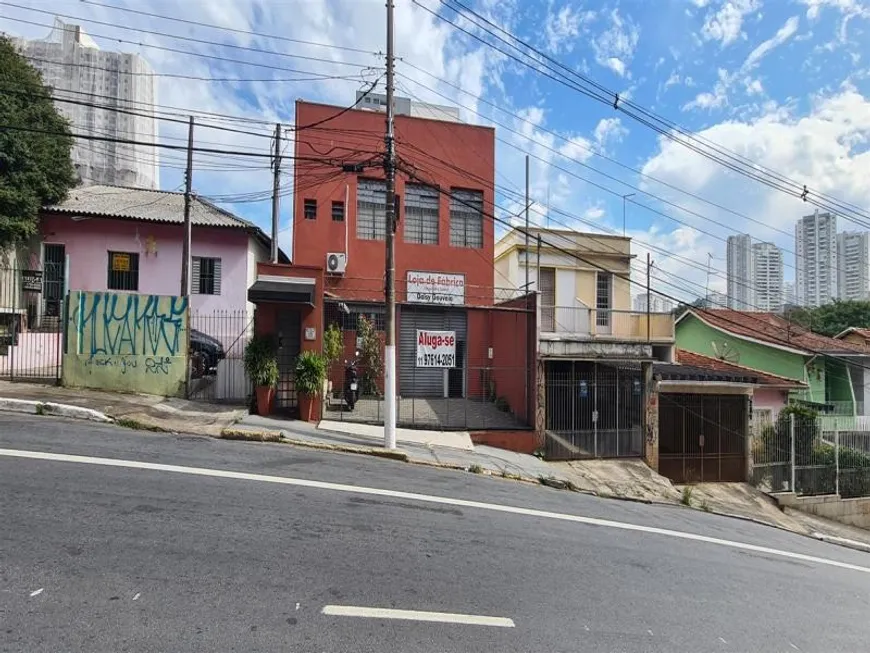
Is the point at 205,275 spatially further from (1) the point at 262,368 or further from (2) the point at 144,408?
(2) the point at 144,408

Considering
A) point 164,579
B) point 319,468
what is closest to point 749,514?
point 319,468

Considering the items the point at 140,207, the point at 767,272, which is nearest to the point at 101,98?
the point at 140,207

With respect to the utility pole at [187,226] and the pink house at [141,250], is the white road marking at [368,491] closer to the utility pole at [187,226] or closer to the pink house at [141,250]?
the utility pole at [187,226]

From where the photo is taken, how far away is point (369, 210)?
18391 millimetres

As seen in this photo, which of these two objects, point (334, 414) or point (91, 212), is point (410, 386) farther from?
point (91, 212)

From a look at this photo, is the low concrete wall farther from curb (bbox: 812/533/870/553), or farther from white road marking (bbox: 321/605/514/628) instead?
white road marking (bbox: 321/605/514/628)

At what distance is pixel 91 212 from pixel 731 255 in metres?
34.3

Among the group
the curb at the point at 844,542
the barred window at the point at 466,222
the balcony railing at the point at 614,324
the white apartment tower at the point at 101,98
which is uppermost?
the white apartment tower at the point at 101,98

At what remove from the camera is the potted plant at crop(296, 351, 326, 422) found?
1121 centimetres

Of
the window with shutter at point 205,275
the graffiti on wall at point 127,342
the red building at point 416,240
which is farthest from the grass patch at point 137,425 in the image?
the window with shutter at point 205,275

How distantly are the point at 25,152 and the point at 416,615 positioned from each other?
20.1 m

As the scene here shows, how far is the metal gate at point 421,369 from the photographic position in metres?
16.0

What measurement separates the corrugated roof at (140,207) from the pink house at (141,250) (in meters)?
0.04

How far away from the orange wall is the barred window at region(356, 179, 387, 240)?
0.71 ft
